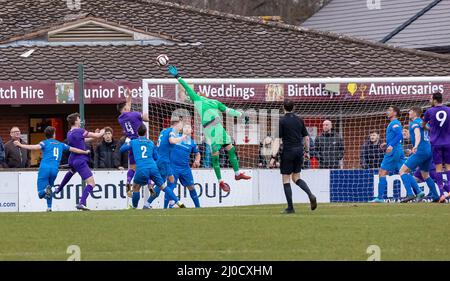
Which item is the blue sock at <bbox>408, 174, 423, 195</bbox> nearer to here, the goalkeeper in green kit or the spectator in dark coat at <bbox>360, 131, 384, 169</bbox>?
the goalkeeper in green kit

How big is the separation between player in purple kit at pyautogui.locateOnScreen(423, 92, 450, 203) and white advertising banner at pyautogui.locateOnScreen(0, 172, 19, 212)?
8743 millimetres

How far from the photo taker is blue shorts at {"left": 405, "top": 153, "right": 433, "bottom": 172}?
22.9m

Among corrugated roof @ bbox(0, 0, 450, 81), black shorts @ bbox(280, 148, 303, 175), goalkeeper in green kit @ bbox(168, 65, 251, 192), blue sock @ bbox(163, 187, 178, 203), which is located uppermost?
A: corrugated roof @ bbox(0, 0, 450, 81)

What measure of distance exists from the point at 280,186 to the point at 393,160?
3.90 metres

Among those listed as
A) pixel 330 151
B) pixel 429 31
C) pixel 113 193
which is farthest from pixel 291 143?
pixel 429 31

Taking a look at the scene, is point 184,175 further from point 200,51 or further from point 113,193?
point 200,51

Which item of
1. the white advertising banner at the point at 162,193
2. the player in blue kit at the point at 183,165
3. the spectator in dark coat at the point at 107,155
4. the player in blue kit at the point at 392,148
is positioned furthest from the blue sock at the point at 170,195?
the spectator in dark coat at the point at 107,155

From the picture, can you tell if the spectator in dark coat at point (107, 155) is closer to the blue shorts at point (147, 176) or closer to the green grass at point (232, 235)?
the blue shorts at point (147, 176)

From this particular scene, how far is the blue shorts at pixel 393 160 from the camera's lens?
24.2 m

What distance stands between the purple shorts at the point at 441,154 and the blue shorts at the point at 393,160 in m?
1.81

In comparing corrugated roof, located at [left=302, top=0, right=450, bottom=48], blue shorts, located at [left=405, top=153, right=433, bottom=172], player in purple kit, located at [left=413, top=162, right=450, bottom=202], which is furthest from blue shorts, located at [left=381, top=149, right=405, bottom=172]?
corrugated roof, located at [left=302, top=0, right=450, bottom=48]

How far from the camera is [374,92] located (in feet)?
98.5

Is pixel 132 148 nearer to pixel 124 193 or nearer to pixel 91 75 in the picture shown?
pixel 124 193
